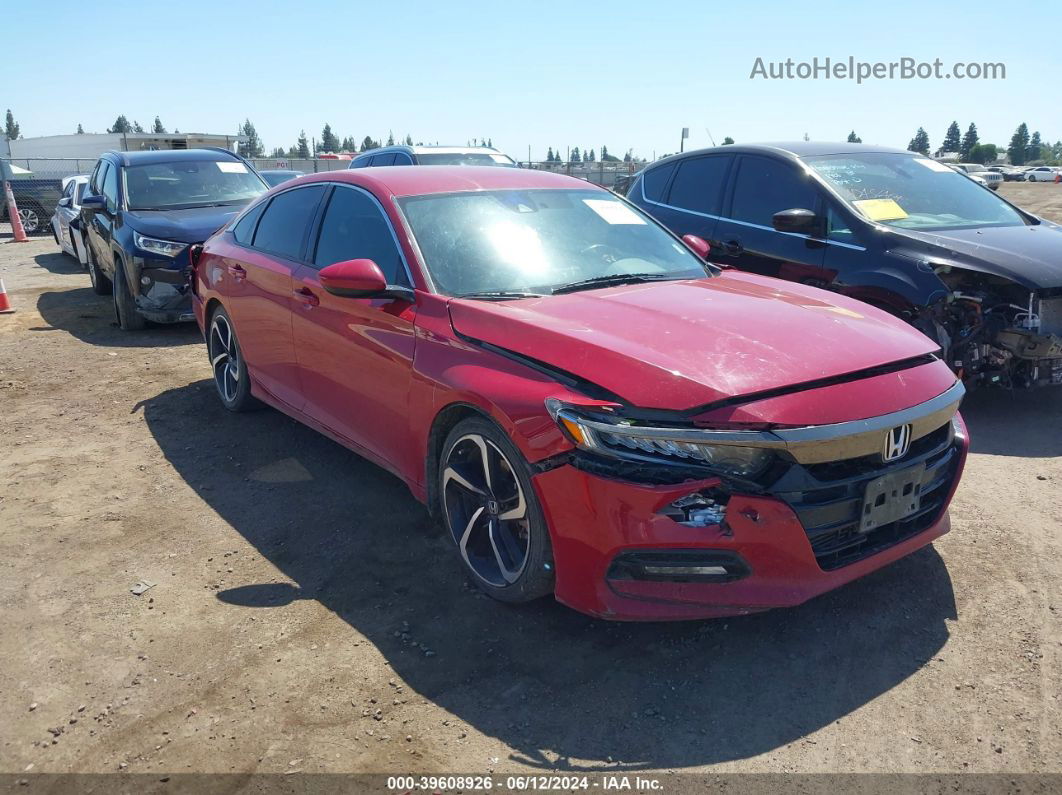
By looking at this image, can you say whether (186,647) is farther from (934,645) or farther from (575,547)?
(934,645)

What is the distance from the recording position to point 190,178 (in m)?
9.36

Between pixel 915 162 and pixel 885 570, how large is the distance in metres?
4.36

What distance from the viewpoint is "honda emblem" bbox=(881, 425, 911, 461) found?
2.86m

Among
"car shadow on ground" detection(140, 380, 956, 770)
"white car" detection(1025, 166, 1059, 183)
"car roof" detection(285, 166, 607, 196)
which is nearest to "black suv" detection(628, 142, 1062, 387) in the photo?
"car roof" detection(285, 166, 607, 196)

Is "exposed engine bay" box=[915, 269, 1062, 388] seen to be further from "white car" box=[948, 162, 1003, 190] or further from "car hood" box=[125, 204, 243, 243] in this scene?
"car hood" box=[125, 204, 243, 243]

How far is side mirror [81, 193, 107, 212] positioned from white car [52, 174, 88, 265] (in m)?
2.47

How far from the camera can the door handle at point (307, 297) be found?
14.2 feet

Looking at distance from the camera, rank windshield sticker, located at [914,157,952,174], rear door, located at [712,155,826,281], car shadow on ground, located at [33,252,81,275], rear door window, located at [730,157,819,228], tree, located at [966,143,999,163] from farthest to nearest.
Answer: tree, located at [966,143,999,163]
car shadow on ground, located at [33,252,81,275]
windshield sticker, located at [914,157,952,174]
rear door window, located at [730,157,819,228]
rear door, located at [712,155,826,281]

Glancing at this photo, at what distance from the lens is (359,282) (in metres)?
3.58

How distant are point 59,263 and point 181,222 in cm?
820

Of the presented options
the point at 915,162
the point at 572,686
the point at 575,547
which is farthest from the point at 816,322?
the point at 915,162

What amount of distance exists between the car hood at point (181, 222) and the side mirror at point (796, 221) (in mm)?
5187

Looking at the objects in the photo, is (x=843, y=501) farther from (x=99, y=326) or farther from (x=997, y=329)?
(x=99, y=326)

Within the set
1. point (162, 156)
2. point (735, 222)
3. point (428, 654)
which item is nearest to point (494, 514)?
point (428, 654)
